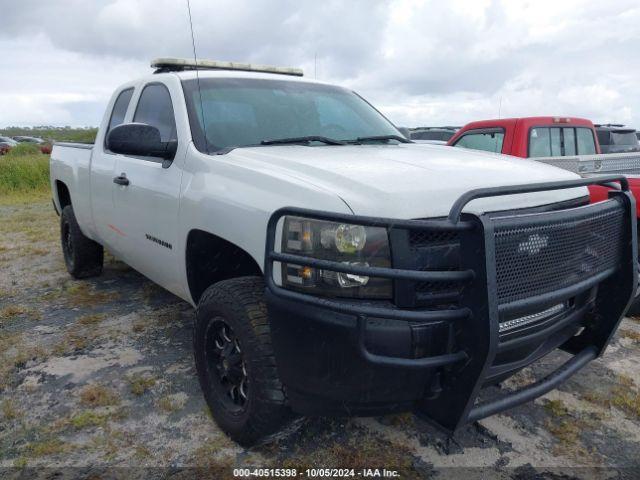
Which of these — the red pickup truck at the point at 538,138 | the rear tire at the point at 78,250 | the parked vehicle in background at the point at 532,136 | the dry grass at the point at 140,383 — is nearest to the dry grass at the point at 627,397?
the red pickup truck at the point at 538,138

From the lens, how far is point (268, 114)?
11.0 ft

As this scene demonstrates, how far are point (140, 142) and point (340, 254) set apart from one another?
1.55 m

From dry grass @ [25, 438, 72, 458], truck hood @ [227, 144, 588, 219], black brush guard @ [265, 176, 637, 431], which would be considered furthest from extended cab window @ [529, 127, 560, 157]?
dry grass @ [25, 438, 72, 458]

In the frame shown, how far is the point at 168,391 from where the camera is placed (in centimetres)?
308

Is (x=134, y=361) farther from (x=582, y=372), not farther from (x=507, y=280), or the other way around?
(x=582, y=372)

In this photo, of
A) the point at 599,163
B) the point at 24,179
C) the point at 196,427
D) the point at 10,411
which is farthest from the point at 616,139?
the point at 24,179

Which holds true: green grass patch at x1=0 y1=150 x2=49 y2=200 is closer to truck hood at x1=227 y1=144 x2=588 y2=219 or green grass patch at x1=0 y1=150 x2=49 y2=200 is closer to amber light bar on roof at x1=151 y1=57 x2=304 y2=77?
amber light bar on roof at x1=151 y1=57 x2=304 y2=77

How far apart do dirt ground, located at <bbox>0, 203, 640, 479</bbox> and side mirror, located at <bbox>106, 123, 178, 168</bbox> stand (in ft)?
4.33

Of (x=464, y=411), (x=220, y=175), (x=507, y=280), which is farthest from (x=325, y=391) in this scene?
(x=220, y=175)

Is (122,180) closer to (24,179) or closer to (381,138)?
(381,138)

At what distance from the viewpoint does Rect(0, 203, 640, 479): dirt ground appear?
7.96 ft

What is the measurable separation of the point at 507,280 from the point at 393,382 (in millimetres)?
553

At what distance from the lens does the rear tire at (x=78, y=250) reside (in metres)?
5.16

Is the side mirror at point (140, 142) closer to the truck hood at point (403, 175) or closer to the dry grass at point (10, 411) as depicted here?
the truck hood at point (403, 175)
